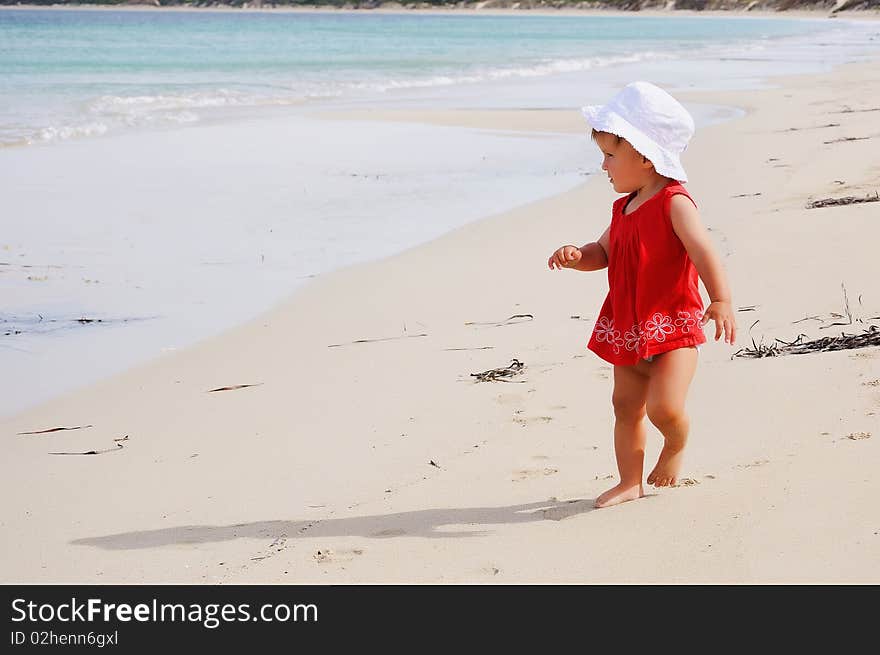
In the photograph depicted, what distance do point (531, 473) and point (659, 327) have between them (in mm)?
692

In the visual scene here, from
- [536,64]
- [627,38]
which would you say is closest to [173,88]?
[536,64]

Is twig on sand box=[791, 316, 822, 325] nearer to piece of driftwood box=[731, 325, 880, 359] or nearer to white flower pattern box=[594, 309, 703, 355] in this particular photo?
piece of driftwood box=[731, 325, 880, 359]

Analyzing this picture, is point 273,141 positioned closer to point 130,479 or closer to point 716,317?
point 130,479

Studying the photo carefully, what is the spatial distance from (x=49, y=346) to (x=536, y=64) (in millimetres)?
27025

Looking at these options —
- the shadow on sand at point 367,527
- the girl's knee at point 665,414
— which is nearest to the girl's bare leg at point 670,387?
the girl's knee at point 665,414

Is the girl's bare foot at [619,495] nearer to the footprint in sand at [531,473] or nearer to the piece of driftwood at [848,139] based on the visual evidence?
the footprint in sand at [531,473]

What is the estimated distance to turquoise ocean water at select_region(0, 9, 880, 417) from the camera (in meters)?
5.75

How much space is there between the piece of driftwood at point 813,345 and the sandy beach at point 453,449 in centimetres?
9

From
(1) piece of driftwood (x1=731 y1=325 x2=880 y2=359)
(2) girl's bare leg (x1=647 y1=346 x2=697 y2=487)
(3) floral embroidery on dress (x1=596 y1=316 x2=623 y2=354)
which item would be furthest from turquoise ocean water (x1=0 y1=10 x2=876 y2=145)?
(2) girl's bare leg (x1=647 y1=346 x2=697 y2=487)

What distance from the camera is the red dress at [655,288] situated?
3.04 meters

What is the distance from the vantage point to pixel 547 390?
418 centimetres

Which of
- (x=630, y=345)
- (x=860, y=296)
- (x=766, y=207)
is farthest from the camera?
(x=766, y=207)

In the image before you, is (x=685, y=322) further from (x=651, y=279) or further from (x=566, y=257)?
(x=566, y=257)

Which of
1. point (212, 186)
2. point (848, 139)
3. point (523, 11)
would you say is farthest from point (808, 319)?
point (523, 11)
